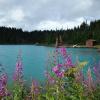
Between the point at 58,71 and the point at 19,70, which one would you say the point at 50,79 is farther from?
the point at 58,71

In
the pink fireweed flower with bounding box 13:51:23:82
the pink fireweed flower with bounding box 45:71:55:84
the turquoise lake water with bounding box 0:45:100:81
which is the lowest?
the turquoise lake water with bounding box 0:45:100:81

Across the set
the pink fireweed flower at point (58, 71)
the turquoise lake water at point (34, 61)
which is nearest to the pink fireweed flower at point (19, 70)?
the turquoise lake water at point (34, 61)

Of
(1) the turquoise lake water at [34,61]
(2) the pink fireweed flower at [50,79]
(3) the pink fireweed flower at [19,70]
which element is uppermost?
(3) the pink fireweed flower at [19,70]

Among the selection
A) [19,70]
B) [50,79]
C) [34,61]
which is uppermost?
[19,70]

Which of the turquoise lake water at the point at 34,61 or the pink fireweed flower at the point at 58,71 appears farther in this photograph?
the turquoise lake water at the point at 34,61

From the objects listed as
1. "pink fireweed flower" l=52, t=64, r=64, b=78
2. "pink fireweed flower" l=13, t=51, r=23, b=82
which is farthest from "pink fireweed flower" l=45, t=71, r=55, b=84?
"pink fireweed flower" l=52, t=64, r=64, b=78

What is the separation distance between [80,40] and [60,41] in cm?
16096

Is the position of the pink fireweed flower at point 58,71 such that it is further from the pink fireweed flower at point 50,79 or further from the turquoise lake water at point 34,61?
Answer: the turquoise lake water at point 34,61

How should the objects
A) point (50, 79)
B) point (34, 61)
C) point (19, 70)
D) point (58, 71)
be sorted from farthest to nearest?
point (34, 61) < point (50, 79) < point (19, 70) < point (58, 71)

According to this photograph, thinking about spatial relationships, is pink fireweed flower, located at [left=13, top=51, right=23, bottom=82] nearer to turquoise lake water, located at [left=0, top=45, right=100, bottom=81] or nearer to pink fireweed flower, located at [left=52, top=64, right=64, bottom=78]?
turquoise lake water, located at [left=0, top=45, right=100, bottom=81]

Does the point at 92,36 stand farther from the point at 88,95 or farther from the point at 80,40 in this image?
the point at 88,95

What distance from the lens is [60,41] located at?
6.77 meters

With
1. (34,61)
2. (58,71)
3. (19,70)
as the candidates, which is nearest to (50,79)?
(19,70)

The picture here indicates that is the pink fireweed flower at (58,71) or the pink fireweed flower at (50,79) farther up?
the pink fireweed flower at (58,71)
